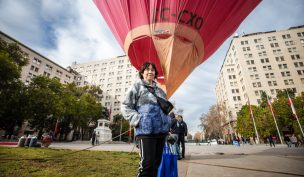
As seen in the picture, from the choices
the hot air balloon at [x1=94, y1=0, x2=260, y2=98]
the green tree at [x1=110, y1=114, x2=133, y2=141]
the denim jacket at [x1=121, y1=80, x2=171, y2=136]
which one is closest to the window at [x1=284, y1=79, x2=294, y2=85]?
the green tree at [x1=110, y1=114, x2=133, y2=141]

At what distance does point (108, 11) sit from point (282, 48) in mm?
65123

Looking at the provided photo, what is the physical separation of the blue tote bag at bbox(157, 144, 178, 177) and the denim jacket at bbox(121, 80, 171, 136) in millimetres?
455

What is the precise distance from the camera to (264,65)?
173 feet

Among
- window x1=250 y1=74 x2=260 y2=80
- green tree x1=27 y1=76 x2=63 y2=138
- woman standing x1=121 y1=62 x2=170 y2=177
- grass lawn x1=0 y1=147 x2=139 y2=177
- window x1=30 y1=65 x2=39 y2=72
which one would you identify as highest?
window x1=30 y1=65 x2=39 y2=72

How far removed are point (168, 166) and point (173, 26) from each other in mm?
3556

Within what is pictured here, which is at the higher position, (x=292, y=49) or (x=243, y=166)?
(x=292, y=49)

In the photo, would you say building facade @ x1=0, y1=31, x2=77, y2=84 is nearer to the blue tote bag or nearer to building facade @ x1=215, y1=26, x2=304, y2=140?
the blue tote bag

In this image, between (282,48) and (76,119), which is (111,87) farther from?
(282,48)

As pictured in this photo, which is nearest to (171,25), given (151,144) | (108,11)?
(108,11)

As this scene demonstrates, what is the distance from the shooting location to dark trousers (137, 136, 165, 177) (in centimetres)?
203

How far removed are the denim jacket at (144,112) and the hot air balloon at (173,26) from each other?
2.29 metres

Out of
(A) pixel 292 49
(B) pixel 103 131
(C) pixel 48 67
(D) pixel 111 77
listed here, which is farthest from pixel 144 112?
(D) pixel 111 77

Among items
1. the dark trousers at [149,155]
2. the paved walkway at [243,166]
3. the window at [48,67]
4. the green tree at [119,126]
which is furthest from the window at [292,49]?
the window at [48,67]

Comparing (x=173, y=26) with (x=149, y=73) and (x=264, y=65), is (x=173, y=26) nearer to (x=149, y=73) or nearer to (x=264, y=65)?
(x=149, y=73)
